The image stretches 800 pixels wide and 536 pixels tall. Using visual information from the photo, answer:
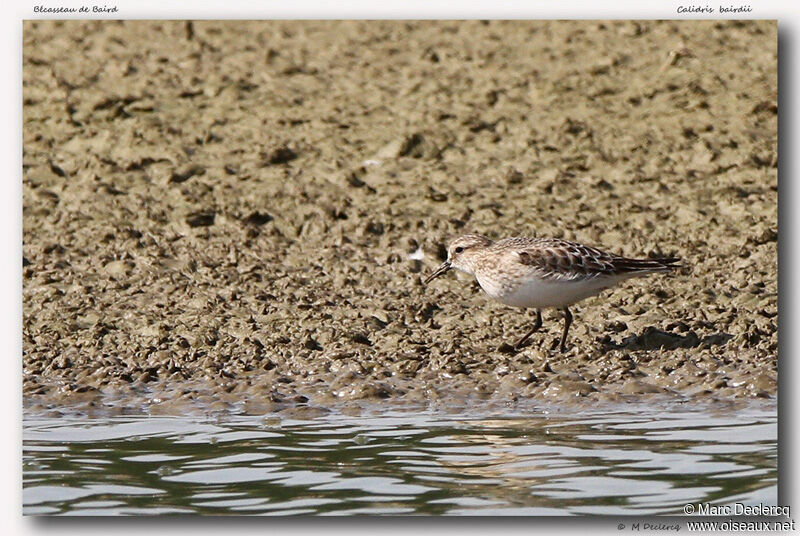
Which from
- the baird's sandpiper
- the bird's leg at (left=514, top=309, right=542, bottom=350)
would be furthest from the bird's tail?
the bird's leg at (left=514, top=309, right=542, bottom=350)

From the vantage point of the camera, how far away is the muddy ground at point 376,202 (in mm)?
11531

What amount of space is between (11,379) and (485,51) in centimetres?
840

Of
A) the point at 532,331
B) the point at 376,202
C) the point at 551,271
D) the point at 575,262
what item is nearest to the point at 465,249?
the point at 532,331

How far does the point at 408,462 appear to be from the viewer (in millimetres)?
9664

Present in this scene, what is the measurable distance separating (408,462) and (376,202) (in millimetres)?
4819

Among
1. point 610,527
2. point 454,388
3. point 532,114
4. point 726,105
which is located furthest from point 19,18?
point 726,105

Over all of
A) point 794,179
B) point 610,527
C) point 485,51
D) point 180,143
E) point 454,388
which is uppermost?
point 485,51

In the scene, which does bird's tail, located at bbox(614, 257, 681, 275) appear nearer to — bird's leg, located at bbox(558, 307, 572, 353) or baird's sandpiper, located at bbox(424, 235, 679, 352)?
baird's sandpiper, located at bbox(424, 235, 679, 352)

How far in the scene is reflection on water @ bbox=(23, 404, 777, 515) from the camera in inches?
350

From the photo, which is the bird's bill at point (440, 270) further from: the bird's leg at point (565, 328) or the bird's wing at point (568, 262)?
the bird's leg at point (565, 328)

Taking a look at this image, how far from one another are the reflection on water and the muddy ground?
530 millimetres

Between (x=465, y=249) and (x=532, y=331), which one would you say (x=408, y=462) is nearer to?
(x=532, y=331)

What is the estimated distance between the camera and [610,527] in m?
8.54

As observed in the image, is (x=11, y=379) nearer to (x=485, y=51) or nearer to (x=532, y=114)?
(x=532, y=114)
